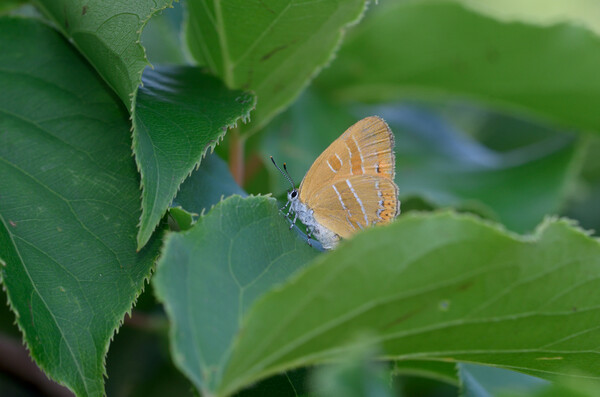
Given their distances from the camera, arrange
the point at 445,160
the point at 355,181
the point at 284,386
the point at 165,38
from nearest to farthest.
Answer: the point at 284,386 < the point at 355,181 < the point at 165,38 < the point at 445,160

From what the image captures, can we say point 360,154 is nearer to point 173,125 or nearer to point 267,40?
point 267,40

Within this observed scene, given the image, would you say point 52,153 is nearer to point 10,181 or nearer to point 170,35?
point 10,181

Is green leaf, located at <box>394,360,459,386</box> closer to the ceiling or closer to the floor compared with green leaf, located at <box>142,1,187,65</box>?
closer to the floor

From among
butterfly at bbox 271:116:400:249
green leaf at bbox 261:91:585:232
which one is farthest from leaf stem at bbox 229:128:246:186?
green leaf at bbox 261:91:585:232

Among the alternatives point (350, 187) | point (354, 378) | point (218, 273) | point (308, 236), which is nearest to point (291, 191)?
point (350, 187)

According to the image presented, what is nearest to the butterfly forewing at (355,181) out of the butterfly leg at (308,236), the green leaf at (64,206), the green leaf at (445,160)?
the butterfly leg at (308,236)

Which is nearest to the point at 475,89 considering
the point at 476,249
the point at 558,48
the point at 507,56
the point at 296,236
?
the point at 507,56

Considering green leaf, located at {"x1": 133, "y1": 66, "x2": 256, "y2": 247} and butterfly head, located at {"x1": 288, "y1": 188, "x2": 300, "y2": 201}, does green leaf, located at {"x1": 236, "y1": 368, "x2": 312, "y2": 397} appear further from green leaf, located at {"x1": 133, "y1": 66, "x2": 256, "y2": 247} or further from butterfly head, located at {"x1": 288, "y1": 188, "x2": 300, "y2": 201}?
butterfly head, located at {"x1": 288, "y1": 188, "x2": 300, "y2": 201}
